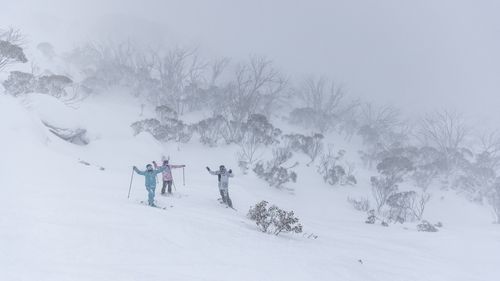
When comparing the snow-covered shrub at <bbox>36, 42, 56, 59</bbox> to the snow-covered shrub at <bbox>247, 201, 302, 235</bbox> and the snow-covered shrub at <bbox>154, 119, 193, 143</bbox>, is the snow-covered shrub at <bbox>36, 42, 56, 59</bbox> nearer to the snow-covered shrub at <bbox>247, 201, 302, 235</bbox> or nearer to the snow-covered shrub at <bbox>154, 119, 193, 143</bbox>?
the snow-covered shrub at <bbox>154, 119, 193, 143</bbox>

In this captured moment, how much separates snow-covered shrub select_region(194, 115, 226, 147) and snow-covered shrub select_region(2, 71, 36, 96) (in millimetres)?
13754

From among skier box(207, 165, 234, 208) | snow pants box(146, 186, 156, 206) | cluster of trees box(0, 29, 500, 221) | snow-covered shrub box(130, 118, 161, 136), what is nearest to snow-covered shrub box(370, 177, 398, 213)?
cluster of trees box(0, 29, 500, 221)

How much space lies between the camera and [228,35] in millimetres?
98938

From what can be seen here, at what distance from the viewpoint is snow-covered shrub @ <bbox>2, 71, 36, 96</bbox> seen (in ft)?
95.3

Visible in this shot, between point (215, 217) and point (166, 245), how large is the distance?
396cm

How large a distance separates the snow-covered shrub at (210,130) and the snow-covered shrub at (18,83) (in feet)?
45.1

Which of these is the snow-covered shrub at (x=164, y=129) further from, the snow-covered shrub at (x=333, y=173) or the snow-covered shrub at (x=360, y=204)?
the snow-covered shrub at (x=360, y=204)

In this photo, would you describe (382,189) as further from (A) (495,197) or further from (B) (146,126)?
(B) (146,126)

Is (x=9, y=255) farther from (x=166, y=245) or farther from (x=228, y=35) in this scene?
(x=228, y=35)

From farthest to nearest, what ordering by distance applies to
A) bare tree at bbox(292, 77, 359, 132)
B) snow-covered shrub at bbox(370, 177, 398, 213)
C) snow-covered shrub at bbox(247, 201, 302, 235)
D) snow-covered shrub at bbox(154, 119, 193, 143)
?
bare tree at bbox(292, 77, 359, 132), snow-covered shrub at bbox(154, 119, 193, 143), snow-covered shrub at bbox(370, 177, 398, 213), snow-covered shrub at bbox(247, 201, 302, 235)

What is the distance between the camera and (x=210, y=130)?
1545 inches

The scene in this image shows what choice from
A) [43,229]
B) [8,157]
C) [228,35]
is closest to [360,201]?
[8,157]

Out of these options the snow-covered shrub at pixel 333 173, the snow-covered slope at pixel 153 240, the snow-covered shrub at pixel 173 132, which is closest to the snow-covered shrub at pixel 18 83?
the snow-covered slope at pixel 153 240

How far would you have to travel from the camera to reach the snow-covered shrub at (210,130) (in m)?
38.3
